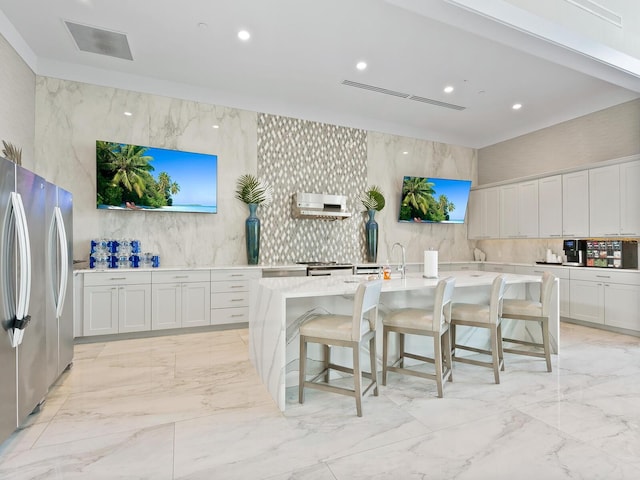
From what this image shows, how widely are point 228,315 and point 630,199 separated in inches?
222

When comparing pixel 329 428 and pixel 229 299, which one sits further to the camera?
pixel 229 299

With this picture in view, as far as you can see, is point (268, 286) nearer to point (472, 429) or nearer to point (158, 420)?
point (158, 420)

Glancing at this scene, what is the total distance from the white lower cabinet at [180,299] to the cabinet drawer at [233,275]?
10 centimetres

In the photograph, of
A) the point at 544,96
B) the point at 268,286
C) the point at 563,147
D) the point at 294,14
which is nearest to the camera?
the point at 268,286

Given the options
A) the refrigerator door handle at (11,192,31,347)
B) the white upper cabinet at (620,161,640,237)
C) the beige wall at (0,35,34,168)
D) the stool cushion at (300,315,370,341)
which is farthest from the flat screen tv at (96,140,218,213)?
the white upper cabinet at (620,161,640,237)

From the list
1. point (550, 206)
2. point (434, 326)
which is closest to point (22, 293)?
point (434, 326)

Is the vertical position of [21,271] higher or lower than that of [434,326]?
higher

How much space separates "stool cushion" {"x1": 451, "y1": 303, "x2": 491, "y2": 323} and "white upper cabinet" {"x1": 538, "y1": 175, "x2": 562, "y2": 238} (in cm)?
341

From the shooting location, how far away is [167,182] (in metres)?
4.90

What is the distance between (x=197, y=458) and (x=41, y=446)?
3.23 feet

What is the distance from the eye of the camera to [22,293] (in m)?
2.12

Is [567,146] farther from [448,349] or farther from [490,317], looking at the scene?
[448,349]

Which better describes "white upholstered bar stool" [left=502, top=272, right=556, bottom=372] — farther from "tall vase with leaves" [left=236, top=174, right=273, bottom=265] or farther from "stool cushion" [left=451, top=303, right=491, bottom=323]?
"tall vase with leaves" [left=236, top=174, right=273, bottom=265]

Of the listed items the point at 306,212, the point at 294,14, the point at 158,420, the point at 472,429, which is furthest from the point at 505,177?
the point at 158,420
